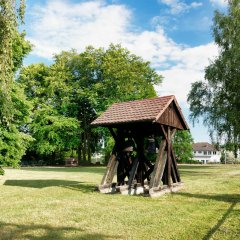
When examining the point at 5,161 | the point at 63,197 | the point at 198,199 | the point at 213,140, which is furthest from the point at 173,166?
the point at 213,140

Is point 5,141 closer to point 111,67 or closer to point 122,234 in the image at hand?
point 122,234

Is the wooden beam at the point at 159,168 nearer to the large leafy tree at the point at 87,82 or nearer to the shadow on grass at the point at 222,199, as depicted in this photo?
the shadow on grass at the point at 222,199

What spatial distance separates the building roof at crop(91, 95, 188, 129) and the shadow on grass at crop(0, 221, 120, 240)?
6.93 metres

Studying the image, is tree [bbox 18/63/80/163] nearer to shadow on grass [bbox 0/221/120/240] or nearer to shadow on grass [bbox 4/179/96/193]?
shadow on grass [bbox 4/179/96/193]

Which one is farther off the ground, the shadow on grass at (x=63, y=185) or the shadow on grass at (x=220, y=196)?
the shadow on grass at (x=63, y=185)

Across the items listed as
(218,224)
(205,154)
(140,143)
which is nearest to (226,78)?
(140,143)

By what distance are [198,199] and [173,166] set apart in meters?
3.46

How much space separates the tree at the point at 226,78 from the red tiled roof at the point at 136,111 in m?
12.6

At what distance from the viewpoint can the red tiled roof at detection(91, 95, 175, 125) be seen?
14695 millimetres

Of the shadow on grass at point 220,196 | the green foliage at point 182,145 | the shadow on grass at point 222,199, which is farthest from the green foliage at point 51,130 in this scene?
the shadow on grass at point 222,199

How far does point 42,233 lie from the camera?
812cm

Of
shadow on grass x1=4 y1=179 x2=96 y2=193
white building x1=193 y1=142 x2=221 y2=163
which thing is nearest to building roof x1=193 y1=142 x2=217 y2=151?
white building x1=193 y1=142 x2=221 y2=163

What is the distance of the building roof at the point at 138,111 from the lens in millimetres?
14648

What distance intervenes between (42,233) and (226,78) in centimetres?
2356
